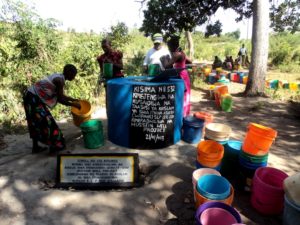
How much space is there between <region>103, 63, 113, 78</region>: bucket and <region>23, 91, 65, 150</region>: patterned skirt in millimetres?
1510

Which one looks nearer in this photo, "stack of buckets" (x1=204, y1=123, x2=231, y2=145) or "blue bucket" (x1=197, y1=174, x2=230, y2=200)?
"blue bucket" (x1=197, y1=174, x2=230, y2=200)

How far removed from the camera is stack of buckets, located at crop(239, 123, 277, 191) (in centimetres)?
318

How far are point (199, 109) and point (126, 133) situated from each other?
3471mm

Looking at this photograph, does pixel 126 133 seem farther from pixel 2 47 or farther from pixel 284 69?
pixel 284 69

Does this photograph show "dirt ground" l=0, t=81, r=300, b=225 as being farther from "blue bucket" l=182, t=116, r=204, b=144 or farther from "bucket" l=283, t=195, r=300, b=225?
"bucket" l=283, t=195, r=300, b=225

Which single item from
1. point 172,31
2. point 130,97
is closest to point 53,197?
point 130,97

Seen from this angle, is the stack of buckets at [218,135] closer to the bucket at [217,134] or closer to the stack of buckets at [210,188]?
the bucket at [217,134]

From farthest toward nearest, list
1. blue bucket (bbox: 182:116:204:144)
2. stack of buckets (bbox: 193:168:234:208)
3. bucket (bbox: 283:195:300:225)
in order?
blue bucket (bbox: 182:116:204:144)
stack of buckets (bbox: 193:168:234:208)
bucket (bbox: 283:195:300:225)

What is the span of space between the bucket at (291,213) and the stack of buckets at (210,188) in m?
0.51

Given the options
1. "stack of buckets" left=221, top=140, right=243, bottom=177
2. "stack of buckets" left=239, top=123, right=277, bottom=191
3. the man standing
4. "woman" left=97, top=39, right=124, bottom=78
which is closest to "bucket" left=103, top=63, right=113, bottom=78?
"woman" left=97, top=39, right=124, bottom=78

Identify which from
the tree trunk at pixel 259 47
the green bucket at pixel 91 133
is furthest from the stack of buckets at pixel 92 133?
the tree trunk at pixel 259 47

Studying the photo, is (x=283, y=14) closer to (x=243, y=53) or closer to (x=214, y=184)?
Answer: (x=243, y=53)

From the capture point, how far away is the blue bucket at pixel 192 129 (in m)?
4.50

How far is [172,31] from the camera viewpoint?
16.6 metres
